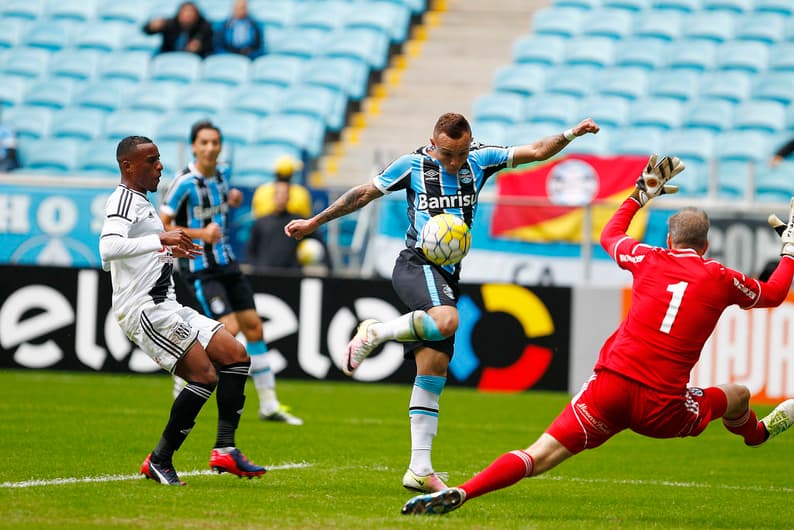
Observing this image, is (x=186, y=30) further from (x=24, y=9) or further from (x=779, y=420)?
(x=779, y=420)

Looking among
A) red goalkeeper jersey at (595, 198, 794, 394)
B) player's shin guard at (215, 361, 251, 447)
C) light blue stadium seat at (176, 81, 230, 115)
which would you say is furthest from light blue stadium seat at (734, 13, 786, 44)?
player's shin guard at (215, 361, 251, 447)

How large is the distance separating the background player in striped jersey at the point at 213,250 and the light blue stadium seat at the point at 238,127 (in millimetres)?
8646

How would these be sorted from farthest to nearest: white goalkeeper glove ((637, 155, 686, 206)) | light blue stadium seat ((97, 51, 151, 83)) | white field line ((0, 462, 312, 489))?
1. light blue stadium seat ((97, 51, 151, 83))
2. white field line ((0, 462, 312, 489))
3. white goalkeeper glove ((637, 155, 686, 206))

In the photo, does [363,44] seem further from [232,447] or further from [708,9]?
[232,447]

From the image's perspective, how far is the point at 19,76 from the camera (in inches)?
876

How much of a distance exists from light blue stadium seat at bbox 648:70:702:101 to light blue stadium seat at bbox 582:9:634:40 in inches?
59.7

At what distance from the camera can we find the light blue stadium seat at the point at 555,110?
764 inches

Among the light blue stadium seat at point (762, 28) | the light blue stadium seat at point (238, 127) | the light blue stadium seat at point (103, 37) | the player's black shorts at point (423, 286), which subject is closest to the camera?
the player's black shorts at point (423, 286)

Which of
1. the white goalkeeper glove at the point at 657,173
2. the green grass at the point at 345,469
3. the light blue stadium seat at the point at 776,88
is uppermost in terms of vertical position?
the light blue stadium seat at the point at 776,88

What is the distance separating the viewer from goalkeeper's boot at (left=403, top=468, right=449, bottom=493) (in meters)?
7.36

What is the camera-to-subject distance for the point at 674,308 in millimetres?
6590

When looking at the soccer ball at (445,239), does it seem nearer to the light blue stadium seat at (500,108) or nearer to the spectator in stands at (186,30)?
the light blue stadium seat at (500,108)

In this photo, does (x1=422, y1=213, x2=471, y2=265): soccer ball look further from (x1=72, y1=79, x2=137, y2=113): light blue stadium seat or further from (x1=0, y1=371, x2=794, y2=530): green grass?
(x1=72, y1=79, x2=137, y2=113): light blue stadium seat

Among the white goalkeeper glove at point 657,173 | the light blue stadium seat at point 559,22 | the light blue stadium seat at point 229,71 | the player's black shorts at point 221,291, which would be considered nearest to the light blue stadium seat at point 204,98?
the light blue stadium seat at point 229,71
